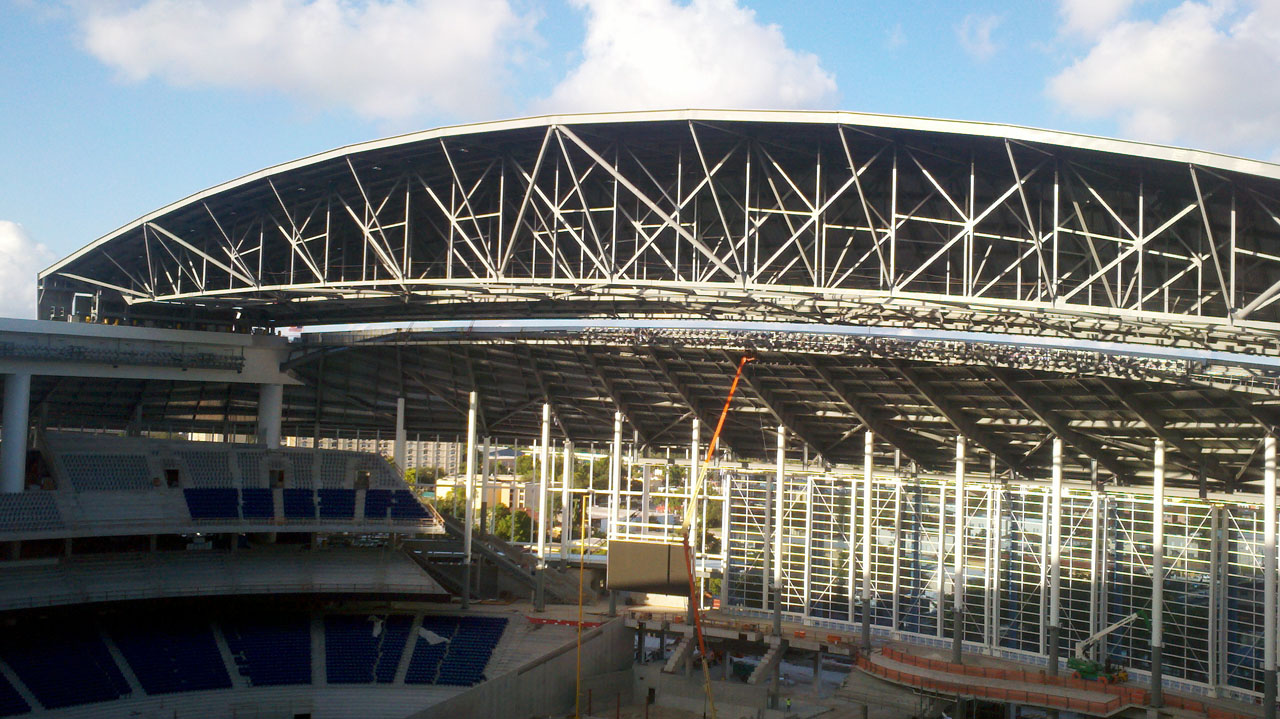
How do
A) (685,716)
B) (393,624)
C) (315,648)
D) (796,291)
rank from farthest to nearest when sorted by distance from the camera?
1. (393,624)
2. (315,648)
3. (685,716)
4. (796,291)

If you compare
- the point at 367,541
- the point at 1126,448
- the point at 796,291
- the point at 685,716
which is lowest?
the point at 685,716

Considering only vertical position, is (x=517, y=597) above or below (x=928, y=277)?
below

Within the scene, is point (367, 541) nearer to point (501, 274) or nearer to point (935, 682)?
point (501, 274)

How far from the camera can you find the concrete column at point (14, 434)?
3419cm

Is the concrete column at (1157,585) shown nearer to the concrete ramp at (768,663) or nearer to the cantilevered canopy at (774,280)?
the cantilevered canopy at (774,280)

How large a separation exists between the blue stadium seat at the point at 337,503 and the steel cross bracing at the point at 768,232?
7271 mm

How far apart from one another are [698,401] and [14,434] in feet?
80.8

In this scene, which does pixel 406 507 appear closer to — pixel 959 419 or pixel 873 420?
pixel 873 420

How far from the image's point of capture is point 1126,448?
35.3 m

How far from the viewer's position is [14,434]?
1361 inches

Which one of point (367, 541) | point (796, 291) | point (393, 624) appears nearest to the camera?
point (796, 291)

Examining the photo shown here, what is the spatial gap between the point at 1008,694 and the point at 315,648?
23.6 meters

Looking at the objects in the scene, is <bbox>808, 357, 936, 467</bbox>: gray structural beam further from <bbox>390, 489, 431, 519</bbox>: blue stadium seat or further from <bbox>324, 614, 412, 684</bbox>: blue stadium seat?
<bbox>324, 614, 412, 684</bbox>: blue stadium seat

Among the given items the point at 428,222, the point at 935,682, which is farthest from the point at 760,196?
the point at 935,682
